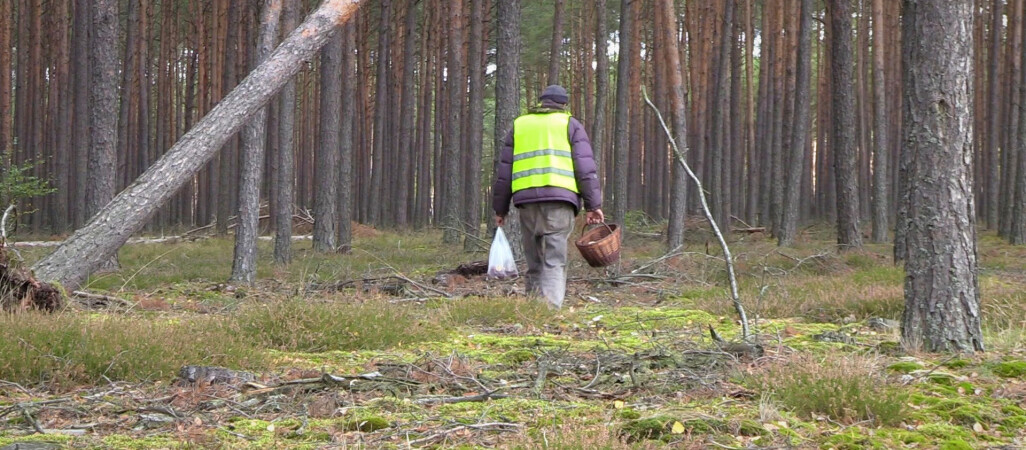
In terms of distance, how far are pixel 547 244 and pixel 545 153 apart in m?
0.79

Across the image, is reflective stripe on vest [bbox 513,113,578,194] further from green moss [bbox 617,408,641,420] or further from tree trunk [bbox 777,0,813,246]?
tree trunk [bbox 777,0,813,246]

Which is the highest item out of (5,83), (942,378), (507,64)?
(5,83)

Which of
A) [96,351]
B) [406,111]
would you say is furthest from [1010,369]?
[406,111]

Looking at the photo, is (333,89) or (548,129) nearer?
(548,129)

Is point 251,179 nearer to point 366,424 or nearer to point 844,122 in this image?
point 366,424

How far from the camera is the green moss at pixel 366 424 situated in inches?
161

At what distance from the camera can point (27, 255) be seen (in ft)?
49.0

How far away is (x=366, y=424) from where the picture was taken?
13.5ft

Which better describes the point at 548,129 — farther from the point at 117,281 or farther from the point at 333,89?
the point at 333,89

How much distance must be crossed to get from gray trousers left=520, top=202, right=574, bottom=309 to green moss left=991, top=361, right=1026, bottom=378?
3705 mm

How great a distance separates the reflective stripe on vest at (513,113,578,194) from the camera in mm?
7820

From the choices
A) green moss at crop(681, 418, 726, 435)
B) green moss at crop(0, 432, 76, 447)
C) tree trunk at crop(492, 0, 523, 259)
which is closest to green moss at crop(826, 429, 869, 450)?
green moss at crop(681, 418, 726, 435)

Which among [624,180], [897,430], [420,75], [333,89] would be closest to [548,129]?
[897,430]

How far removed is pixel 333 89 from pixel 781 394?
519 inches
